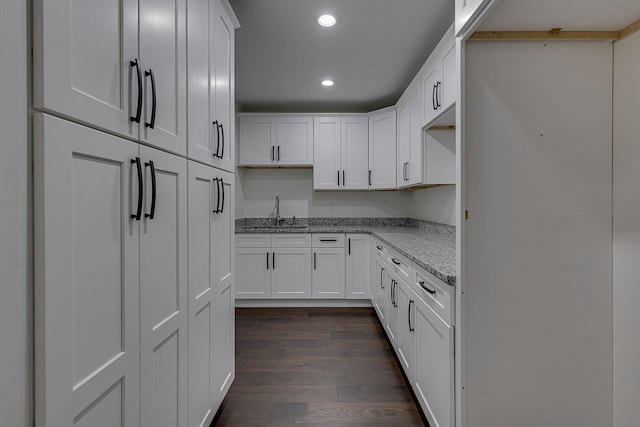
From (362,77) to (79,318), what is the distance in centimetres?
316

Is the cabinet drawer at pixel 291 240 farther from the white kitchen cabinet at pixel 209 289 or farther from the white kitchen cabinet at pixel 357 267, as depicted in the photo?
the white kitchen cabinet at pixel 209 289

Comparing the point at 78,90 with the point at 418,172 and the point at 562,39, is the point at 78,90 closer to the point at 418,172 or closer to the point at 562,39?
the point at 562,39

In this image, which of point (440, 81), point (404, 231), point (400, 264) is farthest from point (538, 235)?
point (404, 231)

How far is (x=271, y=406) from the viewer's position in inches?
76.2

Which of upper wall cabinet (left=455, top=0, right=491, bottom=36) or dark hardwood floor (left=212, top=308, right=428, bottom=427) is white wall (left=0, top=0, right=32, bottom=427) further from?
dark hardwood floor (left=212, top=308, right=428, bottom=427)

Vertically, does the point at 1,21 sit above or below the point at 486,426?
above

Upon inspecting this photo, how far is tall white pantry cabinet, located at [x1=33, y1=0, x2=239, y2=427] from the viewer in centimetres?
66

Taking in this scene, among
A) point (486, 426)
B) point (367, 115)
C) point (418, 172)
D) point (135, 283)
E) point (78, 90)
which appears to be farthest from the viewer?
point (367, 115)

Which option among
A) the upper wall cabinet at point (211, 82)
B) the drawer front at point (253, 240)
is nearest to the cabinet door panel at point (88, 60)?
the upper wall cabinet at point (211, 82)

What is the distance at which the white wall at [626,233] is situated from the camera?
1229 millimetres

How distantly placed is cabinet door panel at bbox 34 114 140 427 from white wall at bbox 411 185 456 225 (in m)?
2.57

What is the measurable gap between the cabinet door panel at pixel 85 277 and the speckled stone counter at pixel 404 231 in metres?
1.23

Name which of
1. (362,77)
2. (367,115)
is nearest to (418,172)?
(362,77)

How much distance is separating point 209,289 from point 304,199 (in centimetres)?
289
